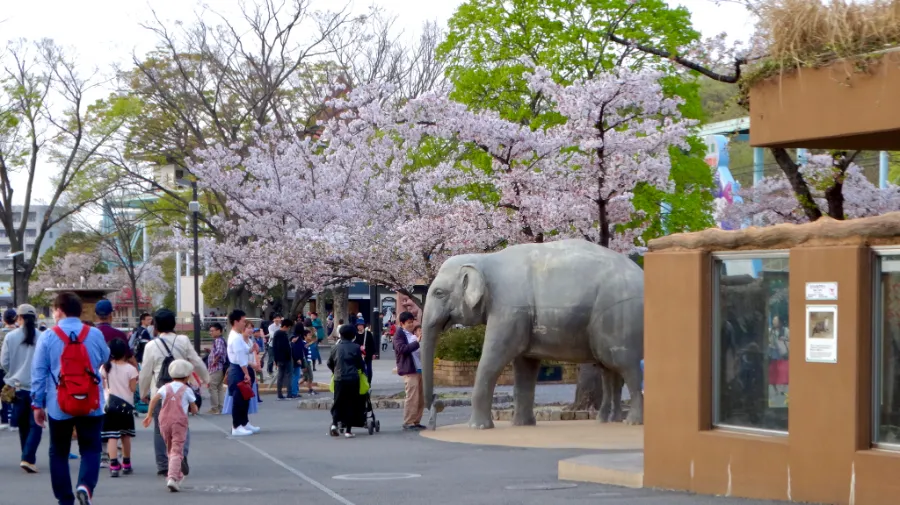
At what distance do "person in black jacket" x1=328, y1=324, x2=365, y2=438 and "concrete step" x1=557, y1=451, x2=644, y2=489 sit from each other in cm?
555

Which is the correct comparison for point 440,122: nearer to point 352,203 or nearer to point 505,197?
point 505,197

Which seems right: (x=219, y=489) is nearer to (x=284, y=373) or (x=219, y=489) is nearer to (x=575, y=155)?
(x=575, y=155)

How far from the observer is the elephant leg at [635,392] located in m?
18.2

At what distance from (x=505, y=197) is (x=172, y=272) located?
231 ft

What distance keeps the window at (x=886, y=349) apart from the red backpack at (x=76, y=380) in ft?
19.9

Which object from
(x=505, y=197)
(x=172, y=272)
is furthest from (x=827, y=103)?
(x=172, y=272)

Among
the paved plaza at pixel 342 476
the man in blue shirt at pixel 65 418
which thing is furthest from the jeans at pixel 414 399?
the man in blue shirt at pixel 65 418

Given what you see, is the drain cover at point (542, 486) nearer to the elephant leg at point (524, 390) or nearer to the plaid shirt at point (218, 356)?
the elephant leg at point (524, 390)

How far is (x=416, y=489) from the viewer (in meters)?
12.4

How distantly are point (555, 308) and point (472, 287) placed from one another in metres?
1.21

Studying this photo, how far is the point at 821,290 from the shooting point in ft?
33.4

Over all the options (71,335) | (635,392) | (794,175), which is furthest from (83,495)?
(794,175)

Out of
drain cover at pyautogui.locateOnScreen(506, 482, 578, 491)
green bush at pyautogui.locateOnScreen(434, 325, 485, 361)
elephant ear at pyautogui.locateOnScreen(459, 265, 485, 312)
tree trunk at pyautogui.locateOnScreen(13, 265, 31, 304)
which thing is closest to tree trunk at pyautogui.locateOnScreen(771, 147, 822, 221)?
elephant ear at pyautogui.locateOnScreen(459, 265, 485, 312)

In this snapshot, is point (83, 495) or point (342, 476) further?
point (342, 476)
